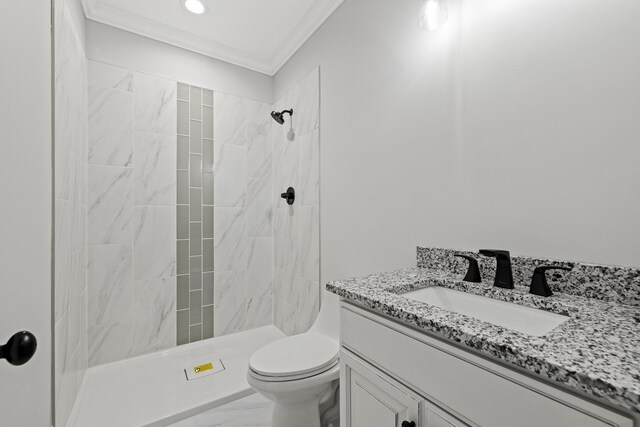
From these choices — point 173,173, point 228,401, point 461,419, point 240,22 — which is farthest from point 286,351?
point 240,22

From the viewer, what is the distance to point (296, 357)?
1.39 m

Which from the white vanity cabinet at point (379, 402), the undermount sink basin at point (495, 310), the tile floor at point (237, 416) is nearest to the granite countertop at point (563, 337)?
the undermount sink basin at point (495, 310)

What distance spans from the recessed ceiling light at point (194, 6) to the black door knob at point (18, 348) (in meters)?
2.11

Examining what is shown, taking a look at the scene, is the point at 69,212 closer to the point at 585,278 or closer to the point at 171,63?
the point at 171,63

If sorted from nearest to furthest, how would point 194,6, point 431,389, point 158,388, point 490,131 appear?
point 431,389
point 490,131
point 158,388
point 194,6

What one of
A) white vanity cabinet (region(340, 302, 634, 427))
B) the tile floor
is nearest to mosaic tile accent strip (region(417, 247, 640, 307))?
white vanity cabinet (region(340, 302, 634, 427))

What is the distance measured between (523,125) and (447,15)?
1.98ft

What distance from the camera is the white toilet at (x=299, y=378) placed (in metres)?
1.24

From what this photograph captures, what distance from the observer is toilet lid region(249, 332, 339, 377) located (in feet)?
4.18

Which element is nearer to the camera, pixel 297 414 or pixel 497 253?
pixel 497 253

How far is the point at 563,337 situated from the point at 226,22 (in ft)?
8.25

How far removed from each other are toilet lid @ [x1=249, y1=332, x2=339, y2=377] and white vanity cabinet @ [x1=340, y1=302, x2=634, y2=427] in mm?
375

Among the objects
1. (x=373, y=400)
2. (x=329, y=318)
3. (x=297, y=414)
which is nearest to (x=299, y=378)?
(x=297, y=414)

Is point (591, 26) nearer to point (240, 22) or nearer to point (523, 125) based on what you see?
point (523, 125)
